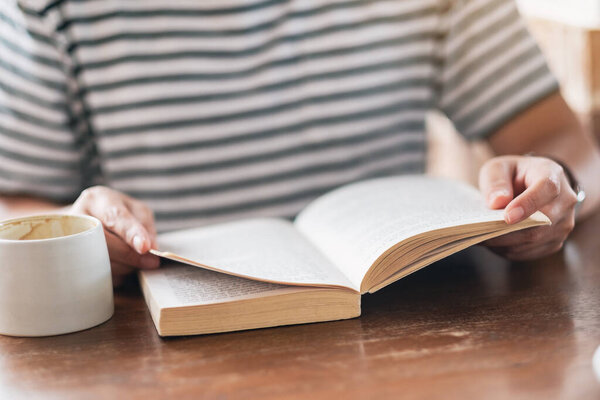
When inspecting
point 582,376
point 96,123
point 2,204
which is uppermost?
point 96,123

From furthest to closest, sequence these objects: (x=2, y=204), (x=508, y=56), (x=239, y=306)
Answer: (x=508, y=56), (x=2, y=204), (x=239, y=306)

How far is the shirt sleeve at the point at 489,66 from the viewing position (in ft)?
3.93

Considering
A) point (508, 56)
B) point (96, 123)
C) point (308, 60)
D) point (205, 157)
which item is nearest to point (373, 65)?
point (308, 60)

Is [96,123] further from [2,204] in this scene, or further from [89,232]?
[89,232]

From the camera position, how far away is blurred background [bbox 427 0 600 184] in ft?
5.38

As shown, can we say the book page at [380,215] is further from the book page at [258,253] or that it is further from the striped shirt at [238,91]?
the striped shirt at [238,91]

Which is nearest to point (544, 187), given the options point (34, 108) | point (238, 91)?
point (238, 91)

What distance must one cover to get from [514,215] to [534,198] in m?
0.04

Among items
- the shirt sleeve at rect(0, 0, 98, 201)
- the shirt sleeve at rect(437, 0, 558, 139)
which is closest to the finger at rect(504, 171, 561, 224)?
the shirt sleeve at rect(437, 0, 558, 139)

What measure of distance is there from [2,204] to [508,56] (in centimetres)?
95

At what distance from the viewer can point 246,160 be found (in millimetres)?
1252

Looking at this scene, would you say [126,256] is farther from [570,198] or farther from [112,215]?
[570,198]

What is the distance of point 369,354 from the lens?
0.58 meters

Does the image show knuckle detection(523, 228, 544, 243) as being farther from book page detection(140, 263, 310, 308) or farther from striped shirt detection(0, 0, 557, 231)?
striped shirt detection(0, 0, 557, 231)
